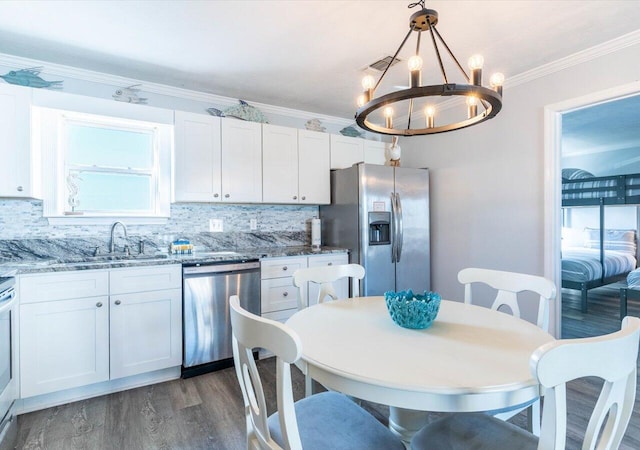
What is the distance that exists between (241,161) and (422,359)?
101 inches

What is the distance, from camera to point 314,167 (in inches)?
141

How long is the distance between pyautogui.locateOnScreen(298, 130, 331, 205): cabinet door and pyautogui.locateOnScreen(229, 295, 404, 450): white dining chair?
2.41m

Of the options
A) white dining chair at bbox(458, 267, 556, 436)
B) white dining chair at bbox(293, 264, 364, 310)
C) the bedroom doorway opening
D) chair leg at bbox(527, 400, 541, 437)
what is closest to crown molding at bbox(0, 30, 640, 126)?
the bedroom doorway opening

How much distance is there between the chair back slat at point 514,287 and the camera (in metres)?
1.74

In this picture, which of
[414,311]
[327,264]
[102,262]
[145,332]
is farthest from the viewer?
[327,264]

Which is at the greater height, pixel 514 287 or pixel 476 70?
pixel 476 70

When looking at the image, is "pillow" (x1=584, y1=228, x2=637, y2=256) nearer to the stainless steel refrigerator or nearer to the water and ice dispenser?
the stainless steel refrigerator

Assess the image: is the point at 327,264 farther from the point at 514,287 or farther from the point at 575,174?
the point at 575,174

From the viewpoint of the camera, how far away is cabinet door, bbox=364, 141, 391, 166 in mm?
3957

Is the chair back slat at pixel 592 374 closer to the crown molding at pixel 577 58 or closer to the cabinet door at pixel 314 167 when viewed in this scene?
the crown molding at pixel 577 58

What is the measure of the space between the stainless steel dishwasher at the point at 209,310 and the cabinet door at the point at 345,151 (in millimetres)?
1601

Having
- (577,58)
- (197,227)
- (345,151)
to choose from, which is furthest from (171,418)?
(577,58)

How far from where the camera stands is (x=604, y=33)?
7.44 feet

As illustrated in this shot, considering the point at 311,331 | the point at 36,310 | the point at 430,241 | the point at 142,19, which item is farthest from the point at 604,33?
the point at 36,310
